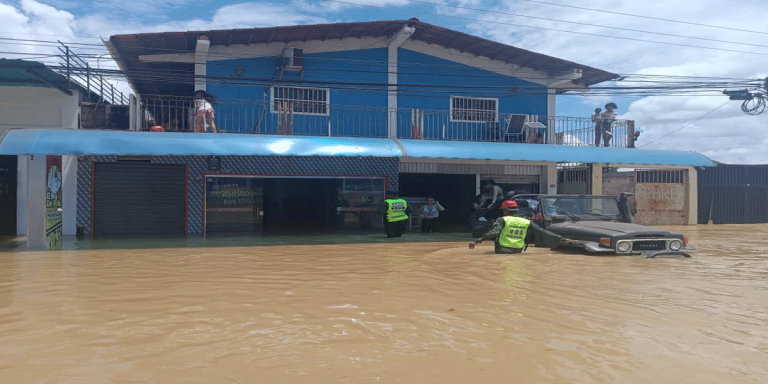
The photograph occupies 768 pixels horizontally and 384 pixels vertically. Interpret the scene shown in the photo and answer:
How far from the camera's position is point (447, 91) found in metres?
18.0

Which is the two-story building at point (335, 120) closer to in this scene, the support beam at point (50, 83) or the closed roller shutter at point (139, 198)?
the closed roller shutter at point (139, 198)

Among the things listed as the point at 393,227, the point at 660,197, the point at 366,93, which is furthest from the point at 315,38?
the point at 660,197

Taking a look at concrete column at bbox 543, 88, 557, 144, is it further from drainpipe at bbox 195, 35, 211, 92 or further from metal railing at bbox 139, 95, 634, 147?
drainpipe at bbox 195, 35, 211, 92

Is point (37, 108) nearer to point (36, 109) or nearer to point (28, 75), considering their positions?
point (36, 109)

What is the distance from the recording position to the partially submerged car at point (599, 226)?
9.53 meters

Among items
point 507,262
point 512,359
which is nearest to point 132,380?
point 512,359

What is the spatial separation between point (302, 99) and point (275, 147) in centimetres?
424

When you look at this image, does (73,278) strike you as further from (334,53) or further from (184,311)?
(334,53)

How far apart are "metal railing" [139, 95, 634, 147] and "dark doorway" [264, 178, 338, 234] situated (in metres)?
2.82

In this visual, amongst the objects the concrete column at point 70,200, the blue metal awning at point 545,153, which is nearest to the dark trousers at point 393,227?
the blue metal awning at point 545,153

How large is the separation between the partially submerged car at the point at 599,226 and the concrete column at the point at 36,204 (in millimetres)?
9522

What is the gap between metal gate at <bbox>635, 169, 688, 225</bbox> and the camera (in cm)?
2002

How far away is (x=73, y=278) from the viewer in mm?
7898

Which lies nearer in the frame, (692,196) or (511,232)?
(511,232)
